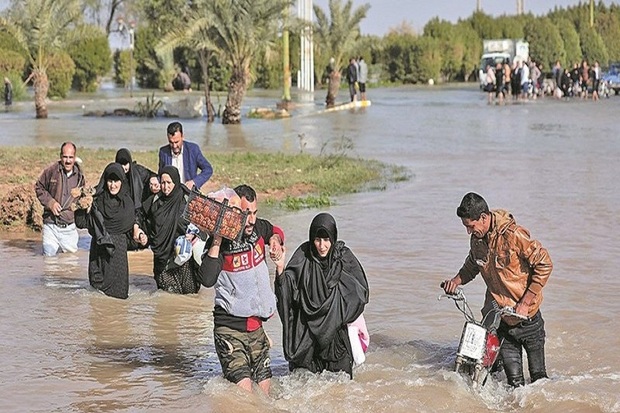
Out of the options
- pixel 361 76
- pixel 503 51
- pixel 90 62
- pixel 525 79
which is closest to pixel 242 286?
pixel 361 76

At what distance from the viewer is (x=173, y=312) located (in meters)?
8.79

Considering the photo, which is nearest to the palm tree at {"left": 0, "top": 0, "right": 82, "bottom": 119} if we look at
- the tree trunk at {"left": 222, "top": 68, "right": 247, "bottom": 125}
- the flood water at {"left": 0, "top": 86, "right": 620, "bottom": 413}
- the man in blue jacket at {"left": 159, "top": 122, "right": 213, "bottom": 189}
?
the tree trunk at {"left": 222, "top": 68, "right": 247, "bottom": 125}

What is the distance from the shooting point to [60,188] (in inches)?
410

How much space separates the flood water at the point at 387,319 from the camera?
6.53m

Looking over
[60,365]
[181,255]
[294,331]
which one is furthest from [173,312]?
[294,331]

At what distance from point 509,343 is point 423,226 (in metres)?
6.62

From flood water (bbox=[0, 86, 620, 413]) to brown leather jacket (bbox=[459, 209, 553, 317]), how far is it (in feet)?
2.12

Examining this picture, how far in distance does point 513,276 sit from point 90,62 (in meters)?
46.0

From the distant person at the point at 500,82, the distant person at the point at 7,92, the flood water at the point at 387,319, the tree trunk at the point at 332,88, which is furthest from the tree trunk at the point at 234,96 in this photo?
the distant person at the point at 500,82

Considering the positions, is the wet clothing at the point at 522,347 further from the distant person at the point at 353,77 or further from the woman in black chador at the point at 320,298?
the distant person at the point at 353,77

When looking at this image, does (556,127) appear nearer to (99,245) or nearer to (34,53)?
(34,53)

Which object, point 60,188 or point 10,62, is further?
point 10,62

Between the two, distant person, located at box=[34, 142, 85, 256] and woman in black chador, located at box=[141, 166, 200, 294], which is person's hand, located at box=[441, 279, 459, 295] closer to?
woman in black chador, located at box=[141, 166, 200, 294]

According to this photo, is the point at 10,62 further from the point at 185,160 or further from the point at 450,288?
the point at 450,288
